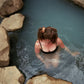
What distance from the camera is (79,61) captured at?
3.26 metres

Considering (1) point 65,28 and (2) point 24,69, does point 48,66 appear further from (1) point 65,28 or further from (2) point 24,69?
(1) point 65,28

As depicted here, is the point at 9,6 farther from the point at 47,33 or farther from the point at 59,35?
the point at 47,33

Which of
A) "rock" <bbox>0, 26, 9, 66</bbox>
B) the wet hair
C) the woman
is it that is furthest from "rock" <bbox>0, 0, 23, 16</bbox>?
the wet hair

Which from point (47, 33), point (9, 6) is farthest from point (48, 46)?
point (9, 6)

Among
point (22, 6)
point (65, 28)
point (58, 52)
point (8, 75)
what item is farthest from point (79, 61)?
point (22, 6)

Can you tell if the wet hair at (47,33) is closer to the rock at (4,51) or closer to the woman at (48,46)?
the woman at (48,46)

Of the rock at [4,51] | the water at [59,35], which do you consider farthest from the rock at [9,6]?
the rock at [4,51]

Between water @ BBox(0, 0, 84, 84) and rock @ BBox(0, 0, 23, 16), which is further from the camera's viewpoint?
rock @ BBox(0, 0, 23, 16)

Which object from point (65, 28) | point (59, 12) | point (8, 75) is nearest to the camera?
point (8, 75)

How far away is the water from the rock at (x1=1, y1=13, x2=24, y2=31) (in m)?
0.14

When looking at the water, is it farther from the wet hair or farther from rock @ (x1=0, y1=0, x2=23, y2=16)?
the wet hair

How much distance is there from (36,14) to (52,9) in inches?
20.4

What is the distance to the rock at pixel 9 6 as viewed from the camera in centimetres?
440

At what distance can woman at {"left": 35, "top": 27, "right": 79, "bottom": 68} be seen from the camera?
2.66m
